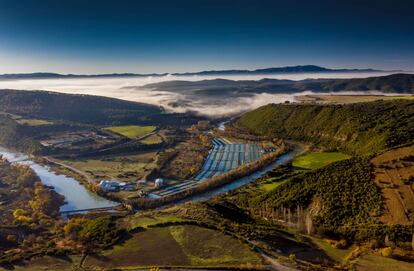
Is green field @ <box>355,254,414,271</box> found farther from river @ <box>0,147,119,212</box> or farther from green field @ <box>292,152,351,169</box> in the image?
river @ <box>0,147,119,212</box>

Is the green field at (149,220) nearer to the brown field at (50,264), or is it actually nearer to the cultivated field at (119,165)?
the brown field at (50,264)

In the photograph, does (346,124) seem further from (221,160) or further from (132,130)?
(132,130)

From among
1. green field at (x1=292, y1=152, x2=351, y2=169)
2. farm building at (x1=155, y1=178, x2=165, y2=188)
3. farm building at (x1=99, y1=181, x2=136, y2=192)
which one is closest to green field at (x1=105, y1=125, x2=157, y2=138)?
farm building at (x1=99, y1=181, x2=136, y2=192)

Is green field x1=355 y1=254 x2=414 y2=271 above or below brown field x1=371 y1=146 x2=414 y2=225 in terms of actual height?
below

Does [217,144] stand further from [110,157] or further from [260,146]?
[110,157]

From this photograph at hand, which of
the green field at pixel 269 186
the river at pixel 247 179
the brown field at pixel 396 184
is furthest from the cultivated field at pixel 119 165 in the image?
the brown field at pixel 396 184

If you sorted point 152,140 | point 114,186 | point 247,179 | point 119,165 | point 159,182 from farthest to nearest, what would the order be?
point 152,140 < point 119,165 < point 247,179 < point 159,182 < point 114,186

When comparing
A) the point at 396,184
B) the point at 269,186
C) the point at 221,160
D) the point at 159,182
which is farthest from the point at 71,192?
the point at 396,184
